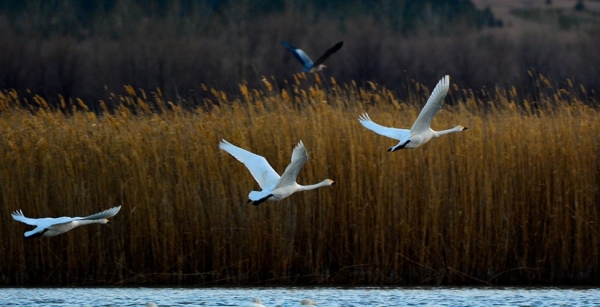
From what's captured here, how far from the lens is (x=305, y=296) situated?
686 cm

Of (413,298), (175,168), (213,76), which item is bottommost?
(413,298)

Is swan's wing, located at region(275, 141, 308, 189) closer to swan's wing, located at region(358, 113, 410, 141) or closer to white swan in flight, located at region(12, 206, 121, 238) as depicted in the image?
swan's wing, located at region(358, 113, 410, 141)

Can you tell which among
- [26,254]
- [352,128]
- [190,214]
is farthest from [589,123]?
[26,254]

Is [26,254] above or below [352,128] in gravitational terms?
below

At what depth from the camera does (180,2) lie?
23859mm

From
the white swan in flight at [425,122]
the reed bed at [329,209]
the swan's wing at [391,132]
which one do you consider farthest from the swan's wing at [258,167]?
the reed bed at [329,209]

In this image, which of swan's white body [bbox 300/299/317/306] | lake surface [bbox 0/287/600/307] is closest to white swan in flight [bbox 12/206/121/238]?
lake surface [bbox 0/287/600/307]

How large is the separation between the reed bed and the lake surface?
0.71ft

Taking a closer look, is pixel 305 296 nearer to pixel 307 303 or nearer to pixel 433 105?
pixel 307 303

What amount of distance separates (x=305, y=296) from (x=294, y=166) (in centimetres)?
172

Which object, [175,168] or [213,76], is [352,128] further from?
[213,76]

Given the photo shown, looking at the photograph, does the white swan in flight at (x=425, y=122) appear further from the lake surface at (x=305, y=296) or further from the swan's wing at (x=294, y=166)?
the lake surface at (x=305, y=296)

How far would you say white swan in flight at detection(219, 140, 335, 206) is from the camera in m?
5.30

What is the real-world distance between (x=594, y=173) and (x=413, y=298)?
162 cm
